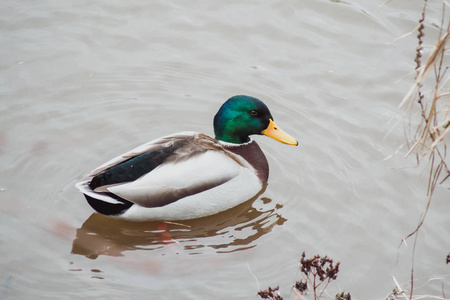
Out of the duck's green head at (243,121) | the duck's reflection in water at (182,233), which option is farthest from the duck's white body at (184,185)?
the duck's green head at (243,121)

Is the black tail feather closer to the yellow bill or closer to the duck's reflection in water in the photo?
the duck's reflection in water

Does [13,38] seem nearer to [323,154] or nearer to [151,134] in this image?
[151,134]

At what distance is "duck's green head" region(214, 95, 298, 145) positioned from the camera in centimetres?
663

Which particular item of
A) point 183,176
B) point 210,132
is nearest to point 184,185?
point 183,176

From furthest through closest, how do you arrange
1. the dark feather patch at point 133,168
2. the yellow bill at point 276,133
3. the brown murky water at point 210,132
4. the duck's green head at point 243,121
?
1. the yellow bill at point 276,133
2. the duck's green head at point 243,121
3. the dark feather patch at point 133,168
4. the brown murky water at point 210,132

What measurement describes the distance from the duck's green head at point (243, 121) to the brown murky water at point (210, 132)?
0.46m

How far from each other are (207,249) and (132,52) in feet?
10.5

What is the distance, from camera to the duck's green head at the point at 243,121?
21.8 feet

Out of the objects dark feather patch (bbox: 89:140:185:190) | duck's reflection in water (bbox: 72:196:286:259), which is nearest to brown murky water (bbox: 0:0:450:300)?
duck's reflection in water (bbox: 72:196:286:259)

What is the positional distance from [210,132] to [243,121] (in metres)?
0.74

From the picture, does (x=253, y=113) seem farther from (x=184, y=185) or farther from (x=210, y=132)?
(x=184, y=185)

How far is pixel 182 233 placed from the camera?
20.5ft

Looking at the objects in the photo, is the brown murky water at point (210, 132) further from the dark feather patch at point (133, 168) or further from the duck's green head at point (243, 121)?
the dark feather patch at point (133, 168)

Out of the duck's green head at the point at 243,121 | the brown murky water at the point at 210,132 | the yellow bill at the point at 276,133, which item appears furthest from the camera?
the yellow bill at the point at 276,133
